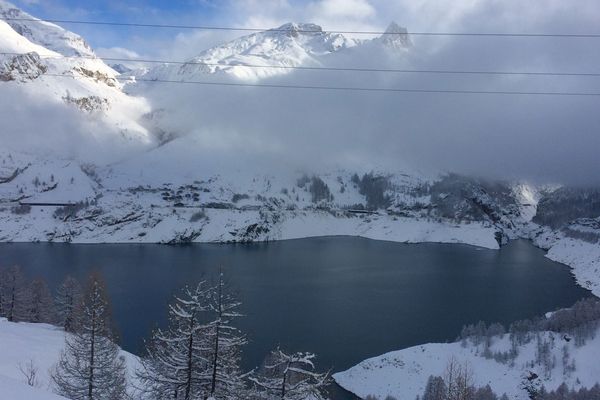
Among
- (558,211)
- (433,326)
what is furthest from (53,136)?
(558,211)

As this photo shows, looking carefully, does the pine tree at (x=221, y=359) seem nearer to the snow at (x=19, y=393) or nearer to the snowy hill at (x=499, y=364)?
the snow at (x=19, y=393)

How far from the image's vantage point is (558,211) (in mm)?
110812

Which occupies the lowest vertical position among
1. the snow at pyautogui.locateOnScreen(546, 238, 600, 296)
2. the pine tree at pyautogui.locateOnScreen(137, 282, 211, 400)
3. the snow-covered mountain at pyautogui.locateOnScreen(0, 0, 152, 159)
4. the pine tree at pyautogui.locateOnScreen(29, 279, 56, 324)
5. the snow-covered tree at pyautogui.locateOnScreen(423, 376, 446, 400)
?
the snow-covered tree at pyautogui.locateOnScreen(423, 376, 446, 400)

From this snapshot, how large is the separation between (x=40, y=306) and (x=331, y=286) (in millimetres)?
28086

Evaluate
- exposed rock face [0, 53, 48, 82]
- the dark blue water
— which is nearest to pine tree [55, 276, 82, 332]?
the dark blue water

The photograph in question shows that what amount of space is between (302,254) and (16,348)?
186ft

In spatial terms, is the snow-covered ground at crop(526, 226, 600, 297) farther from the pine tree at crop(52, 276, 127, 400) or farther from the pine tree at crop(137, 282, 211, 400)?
the pine tree at crop(137, 282, 211, 400)

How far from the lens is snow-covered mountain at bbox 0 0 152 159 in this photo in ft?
377

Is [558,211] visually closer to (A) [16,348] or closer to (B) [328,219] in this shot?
(B) [328,219]

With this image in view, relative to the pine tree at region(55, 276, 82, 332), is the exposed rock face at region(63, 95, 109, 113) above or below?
above

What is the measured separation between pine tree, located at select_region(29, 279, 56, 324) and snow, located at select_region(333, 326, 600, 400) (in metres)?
16.8

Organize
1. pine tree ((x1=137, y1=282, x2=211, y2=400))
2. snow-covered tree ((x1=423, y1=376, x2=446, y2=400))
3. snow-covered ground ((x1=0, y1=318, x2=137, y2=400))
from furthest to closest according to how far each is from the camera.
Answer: snow-covered tree ((x1=423, y1=376, x2=446, y2=400)) < snow-covered ground ((x1=0, y1=318, x2=137, y2=400)) < pine tree ((x1=137, y1=282, x2=211, y2=400))

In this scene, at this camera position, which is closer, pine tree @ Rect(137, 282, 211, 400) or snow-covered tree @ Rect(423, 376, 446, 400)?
pine tree @ Rect(137, 282, 211, 400)

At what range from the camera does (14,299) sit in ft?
81.0
